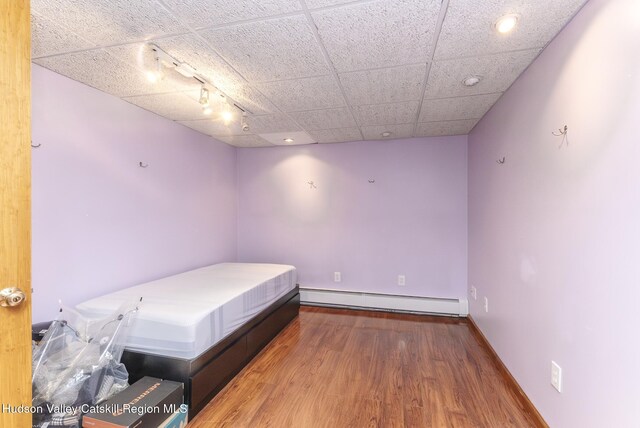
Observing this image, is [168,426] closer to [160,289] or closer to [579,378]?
[160,289]

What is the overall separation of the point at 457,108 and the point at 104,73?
2.95m

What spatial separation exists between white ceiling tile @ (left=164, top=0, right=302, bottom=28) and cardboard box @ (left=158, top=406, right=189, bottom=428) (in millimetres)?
2204

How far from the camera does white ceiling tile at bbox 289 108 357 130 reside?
9.13ft

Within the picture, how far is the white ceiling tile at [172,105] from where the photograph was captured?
2439 mm

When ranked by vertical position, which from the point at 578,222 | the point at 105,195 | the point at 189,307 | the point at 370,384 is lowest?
the point at 370,384

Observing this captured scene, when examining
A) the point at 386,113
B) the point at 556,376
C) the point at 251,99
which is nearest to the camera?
the point at 556,376

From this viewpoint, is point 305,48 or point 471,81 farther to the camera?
point 471,81

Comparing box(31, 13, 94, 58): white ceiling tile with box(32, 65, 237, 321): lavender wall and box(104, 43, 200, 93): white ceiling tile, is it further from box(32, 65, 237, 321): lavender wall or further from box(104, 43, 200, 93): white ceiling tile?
box(32, 65, 237, 321): lavender wall

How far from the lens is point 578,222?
54.8 inches

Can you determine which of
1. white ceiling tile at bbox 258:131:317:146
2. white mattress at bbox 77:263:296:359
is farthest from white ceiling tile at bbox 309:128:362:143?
white mattress at bbox 77:263:296:359

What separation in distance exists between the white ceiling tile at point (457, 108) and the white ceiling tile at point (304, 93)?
86 centimetres

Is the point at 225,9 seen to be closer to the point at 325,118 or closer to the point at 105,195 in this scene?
the point at 325,118

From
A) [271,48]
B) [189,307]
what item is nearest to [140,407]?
[189,307]

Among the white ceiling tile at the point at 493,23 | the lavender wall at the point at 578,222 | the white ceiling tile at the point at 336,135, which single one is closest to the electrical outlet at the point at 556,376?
the lavender wall at the point at 578,222
